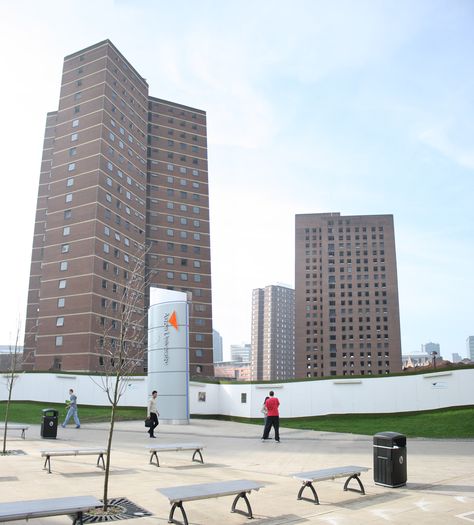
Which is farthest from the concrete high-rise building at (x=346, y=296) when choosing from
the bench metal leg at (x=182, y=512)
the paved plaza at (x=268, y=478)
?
the bench metal leg at (x=182, y=512)

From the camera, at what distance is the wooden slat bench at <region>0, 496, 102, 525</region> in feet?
21.5

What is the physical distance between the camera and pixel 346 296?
527 ft

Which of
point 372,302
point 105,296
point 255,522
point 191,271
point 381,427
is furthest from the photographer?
point 372,302

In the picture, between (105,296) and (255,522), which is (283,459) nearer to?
(255,522)

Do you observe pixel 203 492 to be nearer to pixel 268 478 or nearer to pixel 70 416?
pixel 268 478

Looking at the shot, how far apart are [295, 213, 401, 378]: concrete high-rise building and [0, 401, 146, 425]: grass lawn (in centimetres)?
12247

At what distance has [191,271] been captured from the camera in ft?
292

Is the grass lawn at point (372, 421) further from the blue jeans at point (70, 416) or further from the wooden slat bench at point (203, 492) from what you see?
the wooden slat bench at point (203, 492)

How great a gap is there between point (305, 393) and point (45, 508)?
916 inches

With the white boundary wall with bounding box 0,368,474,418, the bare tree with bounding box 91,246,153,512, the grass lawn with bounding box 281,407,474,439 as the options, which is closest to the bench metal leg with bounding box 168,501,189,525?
the bare tree with bounding box 91,246,153,512

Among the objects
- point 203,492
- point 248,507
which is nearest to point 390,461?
point 248,507

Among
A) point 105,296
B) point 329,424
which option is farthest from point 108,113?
point 329,424

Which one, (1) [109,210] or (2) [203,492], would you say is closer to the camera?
(2) [203,492]

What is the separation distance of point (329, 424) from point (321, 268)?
139964 millimetres
